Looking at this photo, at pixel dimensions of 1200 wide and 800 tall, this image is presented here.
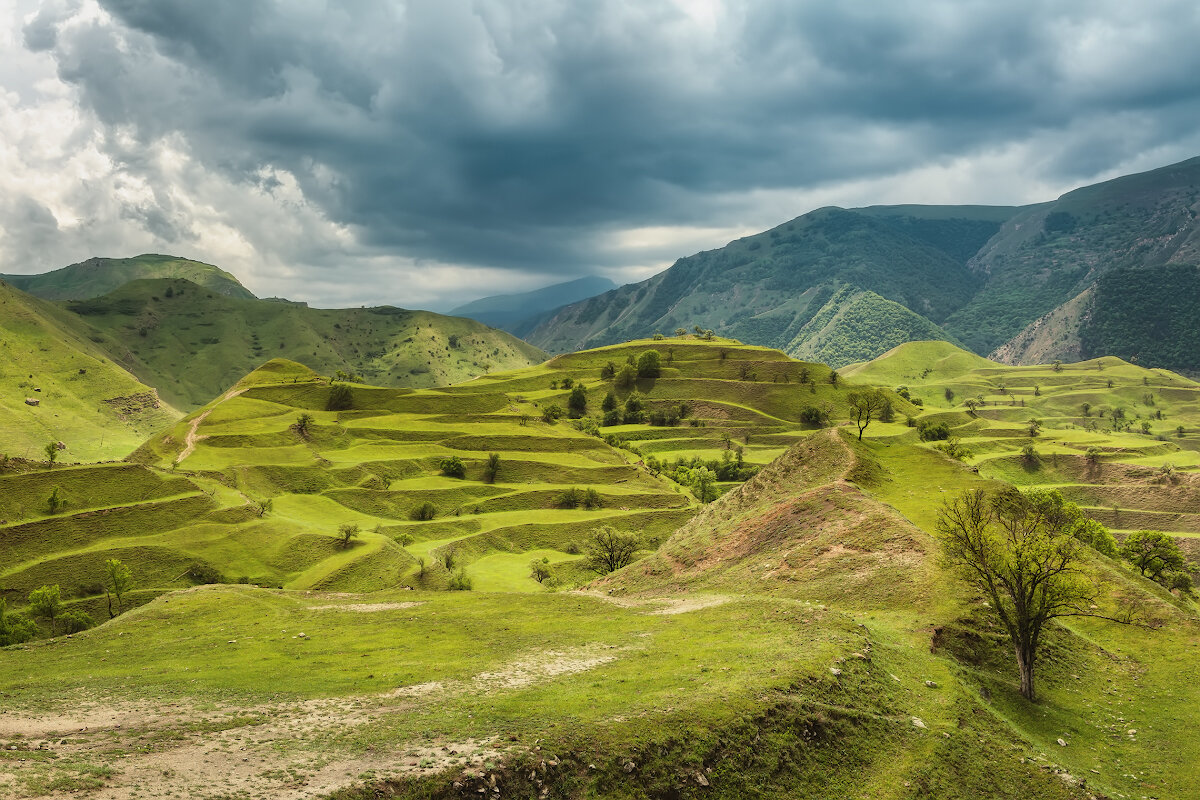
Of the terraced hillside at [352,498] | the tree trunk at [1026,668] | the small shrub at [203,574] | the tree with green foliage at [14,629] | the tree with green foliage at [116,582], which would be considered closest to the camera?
the tree trunk at [1026,668]

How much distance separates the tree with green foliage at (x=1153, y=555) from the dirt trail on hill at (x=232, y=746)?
95042 millimetres

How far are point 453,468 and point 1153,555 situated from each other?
12347 centimetres

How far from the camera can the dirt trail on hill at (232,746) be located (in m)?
20.3

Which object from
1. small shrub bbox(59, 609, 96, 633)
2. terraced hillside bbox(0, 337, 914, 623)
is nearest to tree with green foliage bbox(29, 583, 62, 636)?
small shrub bbox(59, 609, 96, 633)

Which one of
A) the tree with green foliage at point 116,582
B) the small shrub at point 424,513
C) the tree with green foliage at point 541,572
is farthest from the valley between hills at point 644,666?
the small shrub at point 424,513

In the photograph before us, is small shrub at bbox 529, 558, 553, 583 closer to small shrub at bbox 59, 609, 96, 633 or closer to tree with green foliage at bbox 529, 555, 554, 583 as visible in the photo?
tree with green foliage at bbox 529, 555, 554, 583

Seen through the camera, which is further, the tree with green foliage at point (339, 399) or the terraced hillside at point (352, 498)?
the tree with green foliage at point (339, 399)

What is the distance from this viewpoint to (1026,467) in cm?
18900

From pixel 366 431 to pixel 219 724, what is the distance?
486 ft

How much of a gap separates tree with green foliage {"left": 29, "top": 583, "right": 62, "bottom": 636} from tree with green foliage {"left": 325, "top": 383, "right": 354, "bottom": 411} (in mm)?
116057

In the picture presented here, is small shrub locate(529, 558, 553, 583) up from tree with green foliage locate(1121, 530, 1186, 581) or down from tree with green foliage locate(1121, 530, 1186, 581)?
down

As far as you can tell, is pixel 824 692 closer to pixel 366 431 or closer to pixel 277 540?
pixel 277 540

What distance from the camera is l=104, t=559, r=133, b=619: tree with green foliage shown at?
75.0m

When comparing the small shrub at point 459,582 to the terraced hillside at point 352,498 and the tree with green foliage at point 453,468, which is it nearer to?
the terraced hillside at point 352,498
